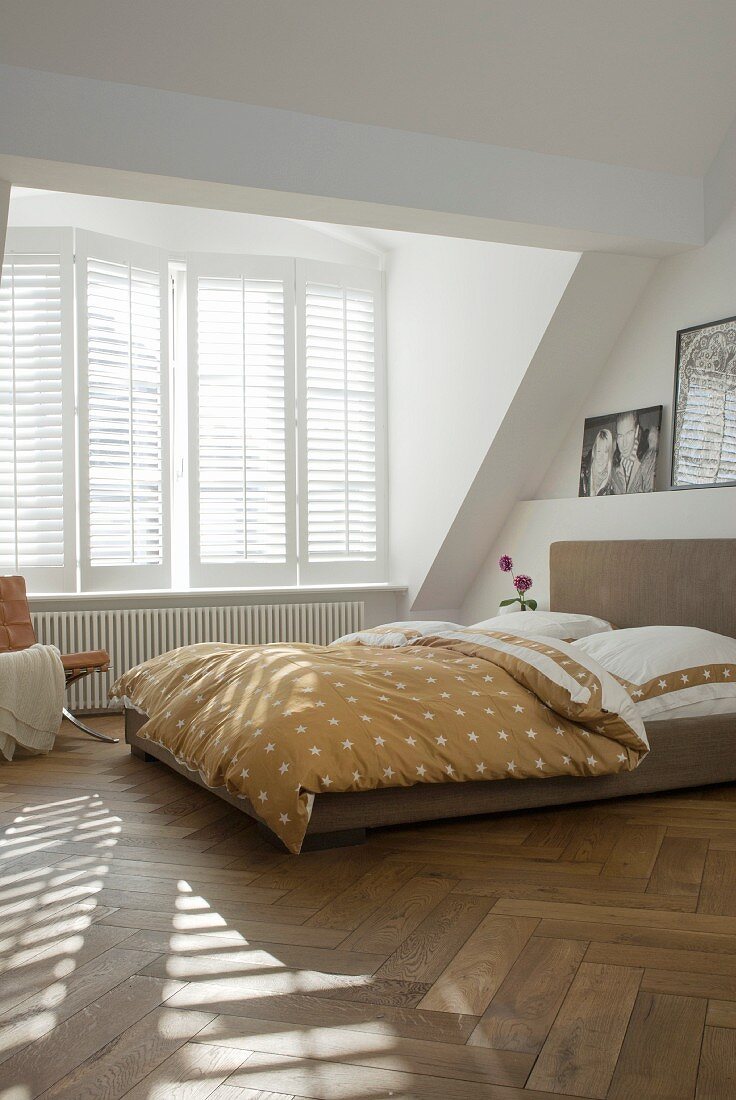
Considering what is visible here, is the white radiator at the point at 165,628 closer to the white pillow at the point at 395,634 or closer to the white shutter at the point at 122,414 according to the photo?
the white shutter at the point at 122,414

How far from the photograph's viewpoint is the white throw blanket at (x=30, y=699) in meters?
4.34

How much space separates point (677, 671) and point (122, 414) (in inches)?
133

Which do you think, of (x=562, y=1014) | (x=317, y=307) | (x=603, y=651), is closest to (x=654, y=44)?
(x=603, y=651)

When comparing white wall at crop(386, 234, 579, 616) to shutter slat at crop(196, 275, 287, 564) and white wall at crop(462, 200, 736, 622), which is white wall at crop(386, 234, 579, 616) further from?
shutter slat at crop(196, 275, 287, 564)

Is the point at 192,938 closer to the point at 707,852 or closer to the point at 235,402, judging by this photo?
the point at 707,852

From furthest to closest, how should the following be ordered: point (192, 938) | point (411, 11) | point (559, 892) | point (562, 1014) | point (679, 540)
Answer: point (679, 540) → point (411, 11) → point (559, 892) → point (192, 938) → point (562, 1014)

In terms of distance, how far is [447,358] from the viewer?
5.62m

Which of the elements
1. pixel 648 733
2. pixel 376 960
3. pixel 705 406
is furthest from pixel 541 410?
pixel 376 960

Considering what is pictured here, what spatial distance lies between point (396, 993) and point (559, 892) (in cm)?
70

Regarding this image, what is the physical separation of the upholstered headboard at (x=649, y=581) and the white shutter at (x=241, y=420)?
1.70 m

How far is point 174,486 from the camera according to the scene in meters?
5.88

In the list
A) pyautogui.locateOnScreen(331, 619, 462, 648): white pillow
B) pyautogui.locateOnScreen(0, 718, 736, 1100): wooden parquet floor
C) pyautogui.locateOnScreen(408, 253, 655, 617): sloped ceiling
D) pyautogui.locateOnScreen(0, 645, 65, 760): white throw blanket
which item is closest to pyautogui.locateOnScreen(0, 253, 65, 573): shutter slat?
pyautogui.locateOnScreen(0, 645, 65, 760): white throw blanket

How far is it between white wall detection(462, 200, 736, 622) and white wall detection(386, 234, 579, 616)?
0.44 m

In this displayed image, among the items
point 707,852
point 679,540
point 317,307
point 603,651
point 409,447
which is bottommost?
point 707,852
